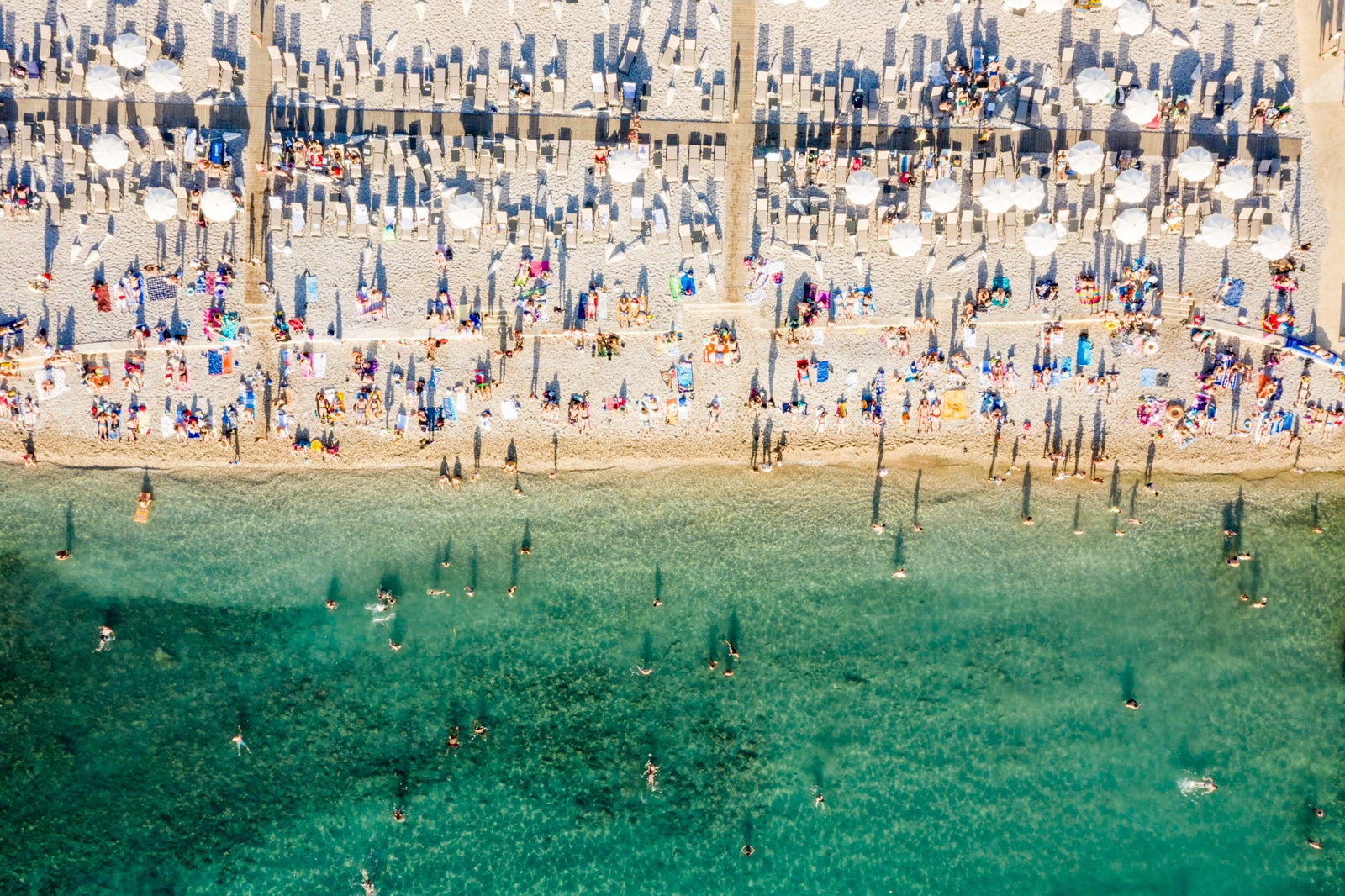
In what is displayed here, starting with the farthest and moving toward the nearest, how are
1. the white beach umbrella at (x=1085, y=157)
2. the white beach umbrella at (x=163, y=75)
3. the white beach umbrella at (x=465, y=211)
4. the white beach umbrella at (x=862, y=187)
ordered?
the white beach umbrella at (x=1085, y=157) < the white beach umbrella at (x=862, y=187) < the white beach umbrella at (x=465, y=211) < the white beach umbrella at (x=163, y=75)

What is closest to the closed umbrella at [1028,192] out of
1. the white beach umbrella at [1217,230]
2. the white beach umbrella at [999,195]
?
the white beach umbrella at [999,195]

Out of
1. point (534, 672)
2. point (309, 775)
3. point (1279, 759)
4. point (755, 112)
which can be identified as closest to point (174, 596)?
point (309, 775)

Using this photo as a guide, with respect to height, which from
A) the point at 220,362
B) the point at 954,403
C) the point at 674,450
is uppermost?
the point at 220,362

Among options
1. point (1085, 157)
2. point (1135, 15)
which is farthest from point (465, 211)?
point (1135, 15)

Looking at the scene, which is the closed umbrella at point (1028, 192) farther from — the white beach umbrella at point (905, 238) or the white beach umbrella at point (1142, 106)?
the white beach umbrella at point (1142, 106)

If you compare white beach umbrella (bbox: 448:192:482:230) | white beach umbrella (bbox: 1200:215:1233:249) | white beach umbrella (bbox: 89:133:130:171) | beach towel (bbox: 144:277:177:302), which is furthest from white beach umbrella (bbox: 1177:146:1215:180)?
white beach umbrella (bbox: 89:133:130:171)

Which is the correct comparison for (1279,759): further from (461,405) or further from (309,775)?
(309,775)

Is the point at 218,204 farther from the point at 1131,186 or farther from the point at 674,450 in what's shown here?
the point at 1131,186
